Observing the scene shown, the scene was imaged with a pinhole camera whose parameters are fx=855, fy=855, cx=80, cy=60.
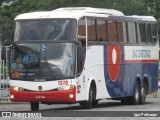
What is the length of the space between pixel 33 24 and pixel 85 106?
345 cm

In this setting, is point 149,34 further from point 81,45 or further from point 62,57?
point 62,57

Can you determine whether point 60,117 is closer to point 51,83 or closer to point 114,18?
point 51,83

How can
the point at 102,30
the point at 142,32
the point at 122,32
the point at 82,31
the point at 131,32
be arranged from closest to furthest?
1. the point at 82,31
2. the point at 102,30
3. the point at 122,32
4. the point at 131,32
5. the point at 142,32

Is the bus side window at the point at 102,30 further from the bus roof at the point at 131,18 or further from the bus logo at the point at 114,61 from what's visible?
the bus roof at the point at 131,18

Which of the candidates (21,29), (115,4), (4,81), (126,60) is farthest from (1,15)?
(21,29)

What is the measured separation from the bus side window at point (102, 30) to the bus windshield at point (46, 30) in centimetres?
232

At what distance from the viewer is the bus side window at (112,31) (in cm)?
3260

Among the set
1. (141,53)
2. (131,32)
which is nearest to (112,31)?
(131,32)

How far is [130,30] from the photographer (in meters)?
35.1

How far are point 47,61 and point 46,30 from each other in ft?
3.99

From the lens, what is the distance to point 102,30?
1251 inches

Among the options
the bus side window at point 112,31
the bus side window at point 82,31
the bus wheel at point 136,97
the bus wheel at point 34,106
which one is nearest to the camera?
the bus side window at point 82,31

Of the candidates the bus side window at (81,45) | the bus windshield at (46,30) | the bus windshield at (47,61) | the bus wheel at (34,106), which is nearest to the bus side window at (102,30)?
the bus side window at (81,45)

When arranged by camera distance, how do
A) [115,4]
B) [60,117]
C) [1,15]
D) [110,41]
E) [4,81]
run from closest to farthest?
[60,117] < [110,41] < [4,81] < [115,4] < [1,15]
